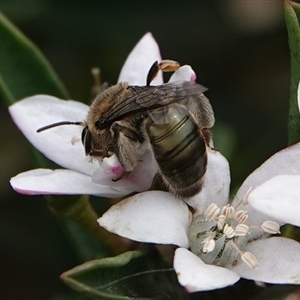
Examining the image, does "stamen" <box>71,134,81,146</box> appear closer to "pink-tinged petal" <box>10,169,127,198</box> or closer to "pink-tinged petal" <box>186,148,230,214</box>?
"pink-tinged petal" <box>10,169,127,198</box>

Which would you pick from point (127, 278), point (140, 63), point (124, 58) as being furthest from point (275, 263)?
point (124, 58)

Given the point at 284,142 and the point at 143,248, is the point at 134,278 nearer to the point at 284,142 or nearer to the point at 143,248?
the point at 143,248

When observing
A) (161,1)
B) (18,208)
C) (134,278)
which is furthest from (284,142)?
(134,278)

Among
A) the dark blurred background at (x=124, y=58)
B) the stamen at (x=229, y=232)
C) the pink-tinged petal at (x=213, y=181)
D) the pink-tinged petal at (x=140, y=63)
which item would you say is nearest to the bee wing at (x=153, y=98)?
the pink-tinged petal at (x=213, y=181)

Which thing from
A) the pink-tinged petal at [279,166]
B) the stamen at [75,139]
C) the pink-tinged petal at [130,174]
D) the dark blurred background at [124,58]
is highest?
the stamen at [75,139]

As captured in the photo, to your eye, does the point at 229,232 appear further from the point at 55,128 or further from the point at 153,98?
the point at 55,128

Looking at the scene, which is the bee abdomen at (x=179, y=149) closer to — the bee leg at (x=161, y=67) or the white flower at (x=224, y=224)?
the white flower at (x=224, y=224)

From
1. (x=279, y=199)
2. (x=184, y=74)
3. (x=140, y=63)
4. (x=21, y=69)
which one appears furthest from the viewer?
(x=21, y=69)
